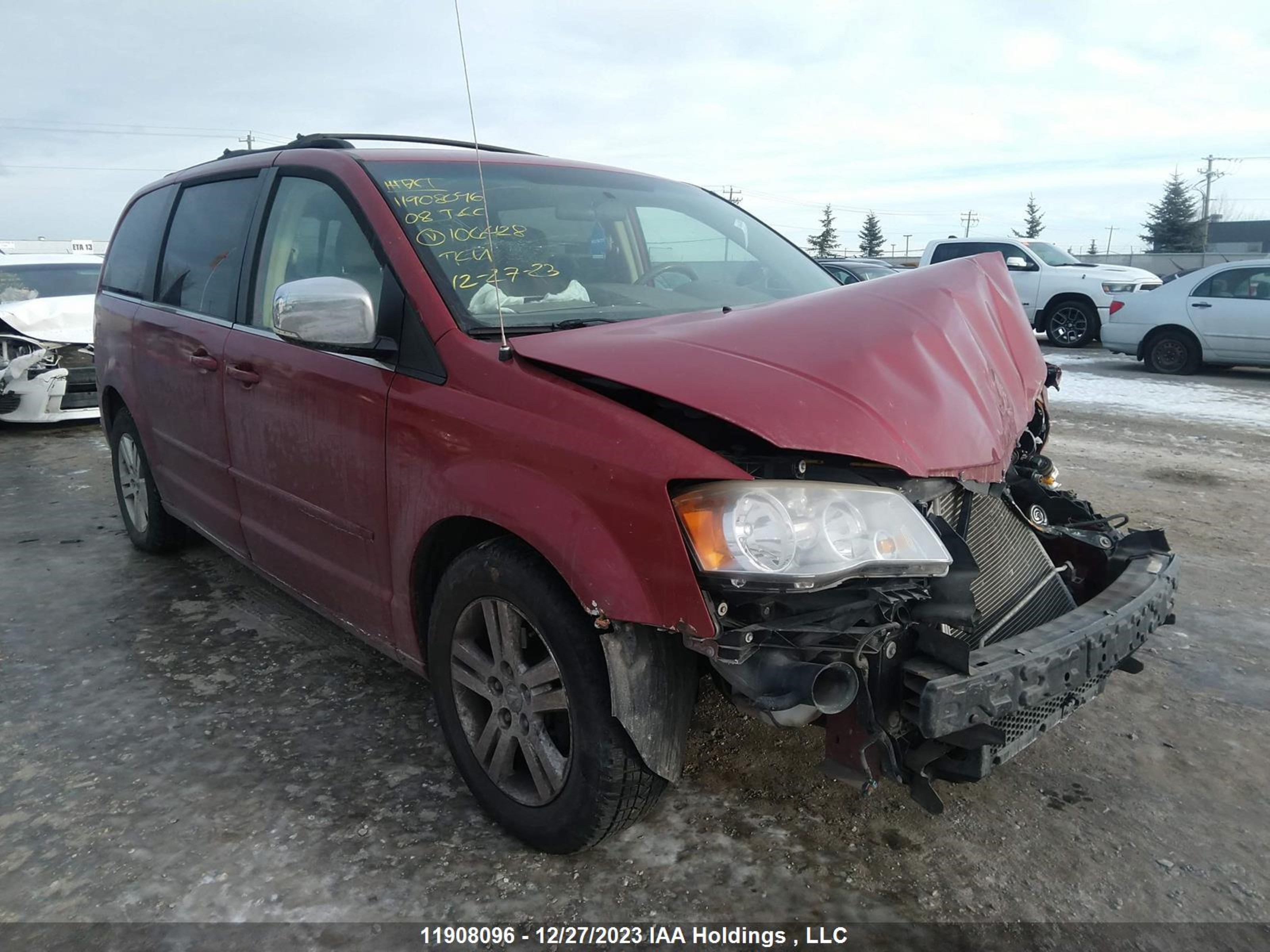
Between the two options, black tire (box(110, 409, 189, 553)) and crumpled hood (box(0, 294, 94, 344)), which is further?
crumpled hood (box(0, 294, 94, 344))

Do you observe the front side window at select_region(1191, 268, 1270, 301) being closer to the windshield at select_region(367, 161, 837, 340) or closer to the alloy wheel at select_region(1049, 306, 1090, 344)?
the alloy wheel at select_region(1049, 306, 1090, 344)

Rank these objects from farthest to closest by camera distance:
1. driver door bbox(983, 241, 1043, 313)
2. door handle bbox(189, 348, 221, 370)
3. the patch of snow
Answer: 1. driver door bbox(983, 241, 1043, 313)
2. the patch of snow
3. door handle bbox(189, 348, 221, 370)

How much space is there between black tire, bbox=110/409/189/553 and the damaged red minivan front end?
3106 mm

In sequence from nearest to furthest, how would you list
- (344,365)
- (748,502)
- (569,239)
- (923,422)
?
(748,502) → (923,422) → (344,365) → (569,239)

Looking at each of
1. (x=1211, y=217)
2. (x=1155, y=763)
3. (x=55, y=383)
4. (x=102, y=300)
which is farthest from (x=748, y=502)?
(x=1211, y=217)

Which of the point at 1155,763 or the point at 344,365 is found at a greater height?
the point at 344,365

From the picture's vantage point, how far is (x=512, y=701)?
2.38m

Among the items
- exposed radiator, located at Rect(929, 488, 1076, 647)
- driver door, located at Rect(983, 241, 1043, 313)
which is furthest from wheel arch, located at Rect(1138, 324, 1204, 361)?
exposed radiator, located at Rect(929, 488, 1076, 647)

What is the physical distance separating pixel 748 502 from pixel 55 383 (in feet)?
27.2

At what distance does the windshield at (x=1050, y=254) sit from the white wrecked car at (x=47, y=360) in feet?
44.6

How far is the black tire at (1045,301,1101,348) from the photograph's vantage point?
14672 millimetres

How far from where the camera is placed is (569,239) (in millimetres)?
3039

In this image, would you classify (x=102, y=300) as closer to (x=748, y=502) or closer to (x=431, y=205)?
(x=431, y=205)

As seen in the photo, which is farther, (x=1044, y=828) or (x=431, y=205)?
(x=431, y=205)
